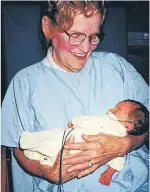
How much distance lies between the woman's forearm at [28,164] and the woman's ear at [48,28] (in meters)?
0.43

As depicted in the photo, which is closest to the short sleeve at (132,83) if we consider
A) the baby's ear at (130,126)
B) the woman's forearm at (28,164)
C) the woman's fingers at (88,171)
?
the baby's ear at (130,126)

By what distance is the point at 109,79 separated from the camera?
1.11 metres

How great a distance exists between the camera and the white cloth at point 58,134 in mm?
966

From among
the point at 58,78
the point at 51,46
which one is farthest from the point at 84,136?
the point at 51,46

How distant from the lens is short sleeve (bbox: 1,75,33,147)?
1.06 meters

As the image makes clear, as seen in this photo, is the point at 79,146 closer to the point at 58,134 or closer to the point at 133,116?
the point at 58,134

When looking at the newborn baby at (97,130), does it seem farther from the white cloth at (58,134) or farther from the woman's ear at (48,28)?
the woman's ear at (48,28)

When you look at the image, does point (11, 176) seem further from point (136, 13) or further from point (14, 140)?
point (136, 13)

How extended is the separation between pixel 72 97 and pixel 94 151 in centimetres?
21

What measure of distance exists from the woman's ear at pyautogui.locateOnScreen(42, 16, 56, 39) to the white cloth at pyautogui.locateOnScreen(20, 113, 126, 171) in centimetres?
31

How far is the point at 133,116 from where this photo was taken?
0.96m

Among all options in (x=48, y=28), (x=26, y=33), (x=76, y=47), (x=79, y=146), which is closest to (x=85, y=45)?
(x=76, y=47)

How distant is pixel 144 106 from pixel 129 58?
25cm

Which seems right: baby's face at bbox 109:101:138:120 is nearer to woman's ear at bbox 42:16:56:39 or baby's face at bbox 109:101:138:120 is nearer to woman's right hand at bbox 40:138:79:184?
woman's right hand at bbox 40:138:79:184
